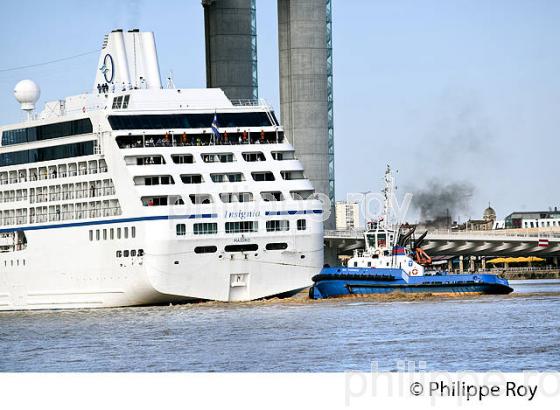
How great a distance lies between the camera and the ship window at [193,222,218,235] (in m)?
52.8

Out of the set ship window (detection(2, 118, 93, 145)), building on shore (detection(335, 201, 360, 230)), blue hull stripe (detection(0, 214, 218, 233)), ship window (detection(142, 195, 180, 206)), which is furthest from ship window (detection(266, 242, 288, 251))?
building on shore (detection(335, 201, 360, 230))

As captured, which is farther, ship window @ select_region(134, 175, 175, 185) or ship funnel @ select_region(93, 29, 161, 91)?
ship funnel @ select_region(93, 29, 161, 91)

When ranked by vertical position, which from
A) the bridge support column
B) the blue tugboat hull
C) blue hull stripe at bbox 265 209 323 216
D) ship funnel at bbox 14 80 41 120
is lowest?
the blue tugboat hull

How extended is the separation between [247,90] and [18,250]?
31384mm

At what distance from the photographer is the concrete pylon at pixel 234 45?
289ft

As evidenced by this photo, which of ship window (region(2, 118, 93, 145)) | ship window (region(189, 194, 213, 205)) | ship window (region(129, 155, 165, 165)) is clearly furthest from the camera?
ship window (region(2, 118, 93, 145))

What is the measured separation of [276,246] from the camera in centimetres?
5397

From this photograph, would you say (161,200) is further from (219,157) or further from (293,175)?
(293,175)

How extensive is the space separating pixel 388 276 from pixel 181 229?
9057 mm

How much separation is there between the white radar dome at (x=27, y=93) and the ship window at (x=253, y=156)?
1263cm

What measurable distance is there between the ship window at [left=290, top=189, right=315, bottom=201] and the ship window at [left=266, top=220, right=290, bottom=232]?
1097 mm

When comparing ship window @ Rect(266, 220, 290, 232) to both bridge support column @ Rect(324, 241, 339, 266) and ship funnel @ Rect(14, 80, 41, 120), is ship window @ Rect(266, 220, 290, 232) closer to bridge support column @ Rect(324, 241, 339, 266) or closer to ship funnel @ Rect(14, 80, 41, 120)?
ship funnel @ Rect(14, 80, 41, 120)

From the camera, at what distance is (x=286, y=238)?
5391 centimetres

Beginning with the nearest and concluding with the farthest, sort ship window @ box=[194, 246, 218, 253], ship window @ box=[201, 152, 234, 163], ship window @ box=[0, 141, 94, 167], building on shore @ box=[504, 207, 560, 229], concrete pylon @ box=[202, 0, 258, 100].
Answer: ship window @ box=[194, 246, 218, 253], ship window @ box=[201, 152, 234, 163], ship window @ box=[0, 141, 94, 167], concrete pylon @ box=[202, 0, 258, 100], building on shore @ box=[504, 207, 560, 229]
